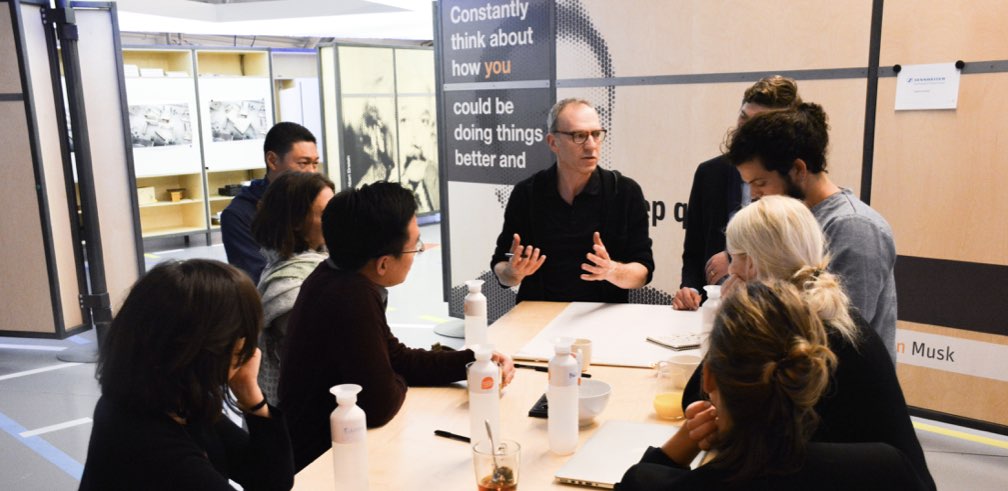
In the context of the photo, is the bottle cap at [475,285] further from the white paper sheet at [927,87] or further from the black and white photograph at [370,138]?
the black and white photograph at [370,138]

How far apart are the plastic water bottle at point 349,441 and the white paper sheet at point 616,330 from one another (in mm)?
944

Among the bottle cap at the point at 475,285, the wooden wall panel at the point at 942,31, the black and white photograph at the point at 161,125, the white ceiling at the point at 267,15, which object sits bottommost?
the bottle cap at the point at 475,285

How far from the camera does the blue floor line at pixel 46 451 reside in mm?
3602

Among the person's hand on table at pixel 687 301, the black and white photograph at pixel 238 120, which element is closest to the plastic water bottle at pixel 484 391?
the person's hand on table at pixel 687 301

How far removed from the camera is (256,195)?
3176 mm

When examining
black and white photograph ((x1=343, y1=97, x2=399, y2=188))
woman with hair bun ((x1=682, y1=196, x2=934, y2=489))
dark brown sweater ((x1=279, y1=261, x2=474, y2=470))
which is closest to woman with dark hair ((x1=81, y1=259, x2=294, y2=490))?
dark brown sweater ((x1=279, y1=261, x2=474, y2=470))

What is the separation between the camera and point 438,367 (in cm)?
215

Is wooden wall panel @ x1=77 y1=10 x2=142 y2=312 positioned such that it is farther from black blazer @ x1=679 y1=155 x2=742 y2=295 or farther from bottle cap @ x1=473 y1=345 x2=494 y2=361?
bottle cap @ x1=473 y1=345 x2=494 y2=361

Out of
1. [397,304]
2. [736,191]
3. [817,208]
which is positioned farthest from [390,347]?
[397,304]

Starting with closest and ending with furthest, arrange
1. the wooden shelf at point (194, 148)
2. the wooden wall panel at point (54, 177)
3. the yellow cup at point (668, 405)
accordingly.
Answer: the yellow cup at point (668, 405), the wooden wall panel at point (54, 177), the wooden shelf at point (194, 148)

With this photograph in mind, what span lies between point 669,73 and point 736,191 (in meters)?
1.26

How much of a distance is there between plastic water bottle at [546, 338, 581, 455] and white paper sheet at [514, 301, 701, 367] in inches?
25.0

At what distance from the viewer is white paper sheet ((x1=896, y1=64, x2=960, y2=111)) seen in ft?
10.6

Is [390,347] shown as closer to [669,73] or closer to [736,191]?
[736,191]
